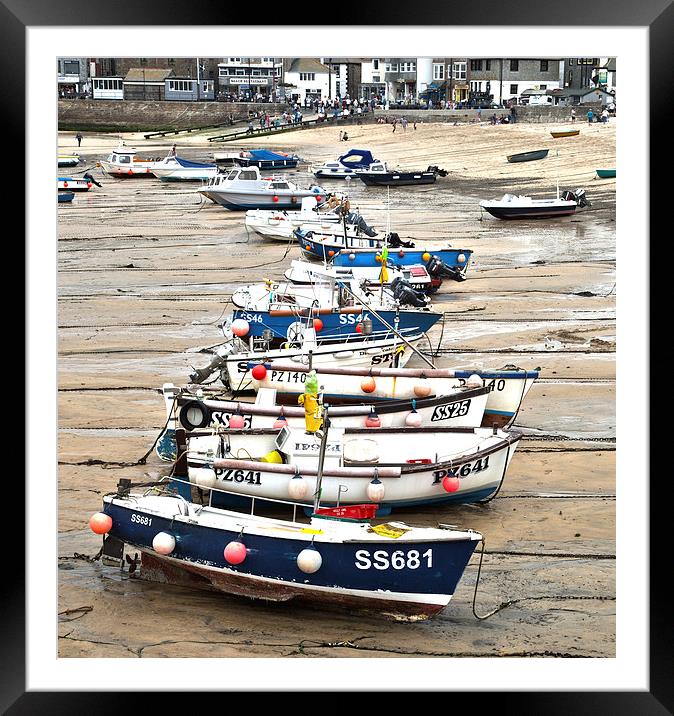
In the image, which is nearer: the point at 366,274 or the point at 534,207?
the point at 366,274

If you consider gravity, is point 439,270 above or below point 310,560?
above

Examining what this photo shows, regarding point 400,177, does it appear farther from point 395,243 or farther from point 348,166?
point 395,243

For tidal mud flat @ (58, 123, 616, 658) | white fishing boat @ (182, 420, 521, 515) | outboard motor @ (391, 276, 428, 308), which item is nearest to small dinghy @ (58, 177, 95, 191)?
tidal mud flat @ (58, 123, 616, 658)

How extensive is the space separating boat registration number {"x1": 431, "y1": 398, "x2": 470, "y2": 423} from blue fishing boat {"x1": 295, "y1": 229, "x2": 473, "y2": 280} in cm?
698

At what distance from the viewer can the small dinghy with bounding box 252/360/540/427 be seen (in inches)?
465

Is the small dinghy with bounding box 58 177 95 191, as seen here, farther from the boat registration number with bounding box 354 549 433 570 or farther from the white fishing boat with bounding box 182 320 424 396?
the boat registration number with bounding box 354 549 433 570

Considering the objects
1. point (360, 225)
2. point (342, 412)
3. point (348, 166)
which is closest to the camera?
point (342, 412)

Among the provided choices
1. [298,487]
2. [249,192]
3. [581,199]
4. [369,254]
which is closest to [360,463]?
[298,487]

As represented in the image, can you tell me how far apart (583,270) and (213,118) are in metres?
49.4
